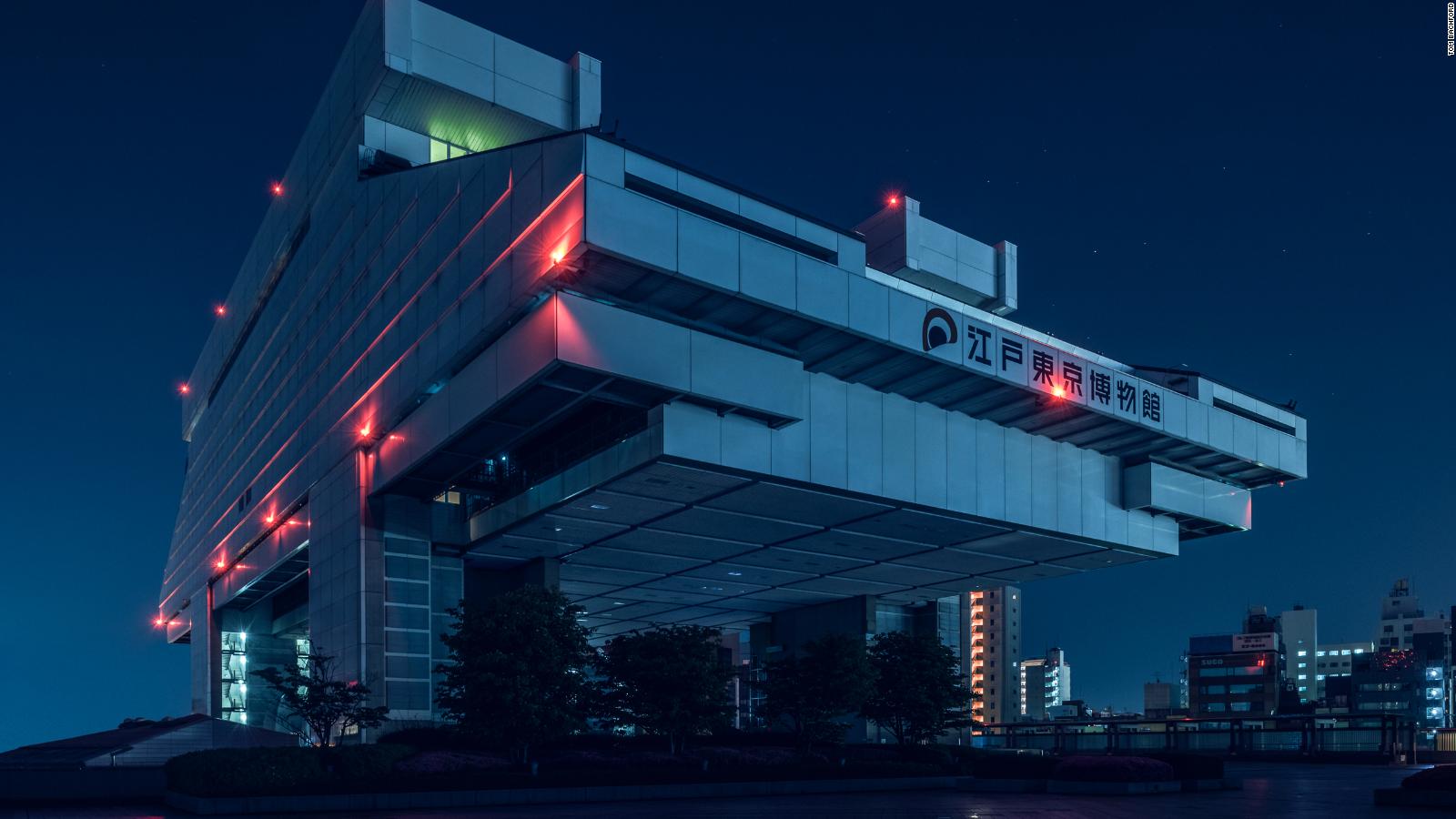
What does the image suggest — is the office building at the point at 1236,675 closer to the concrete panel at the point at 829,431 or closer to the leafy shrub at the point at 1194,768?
the leafy shrub at the point at 1194,768

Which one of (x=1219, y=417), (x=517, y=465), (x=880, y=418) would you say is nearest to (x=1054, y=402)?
(x=880, y=418)

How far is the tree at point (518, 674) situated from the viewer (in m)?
34.1

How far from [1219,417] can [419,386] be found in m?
30.6

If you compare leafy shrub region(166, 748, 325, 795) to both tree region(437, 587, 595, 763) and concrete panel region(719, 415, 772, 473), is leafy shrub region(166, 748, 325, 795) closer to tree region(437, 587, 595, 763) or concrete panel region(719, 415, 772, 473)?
tree region(437, 587, 595, 763)

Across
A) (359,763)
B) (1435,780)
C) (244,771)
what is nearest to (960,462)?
(1435,780)

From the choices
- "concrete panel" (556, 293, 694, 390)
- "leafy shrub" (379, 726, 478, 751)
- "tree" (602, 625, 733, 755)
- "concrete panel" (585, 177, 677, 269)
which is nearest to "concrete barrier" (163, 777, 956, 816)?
"tree" (602, 625, 733, 755)

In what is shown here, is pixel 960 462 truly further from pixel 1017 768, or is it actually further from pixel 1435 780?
pixel 1435 780

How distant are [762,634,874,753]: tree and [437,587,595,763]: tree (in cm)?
1020

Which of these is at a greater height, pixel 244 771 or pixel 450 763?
pixel 244 771

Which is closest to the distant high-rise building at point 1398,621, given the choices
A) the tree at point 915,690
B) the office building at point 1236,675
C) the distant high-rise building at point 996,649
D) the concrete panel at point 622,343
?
the office building at point 1236,675

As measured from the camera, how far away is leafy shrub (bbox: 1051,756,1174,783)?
3284cm

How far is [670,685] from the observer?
37812mm

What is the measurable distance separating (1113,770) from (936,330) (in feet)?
46.5

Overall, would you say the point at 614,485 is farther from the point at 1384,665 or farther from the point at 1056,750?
the point at 1384,665
